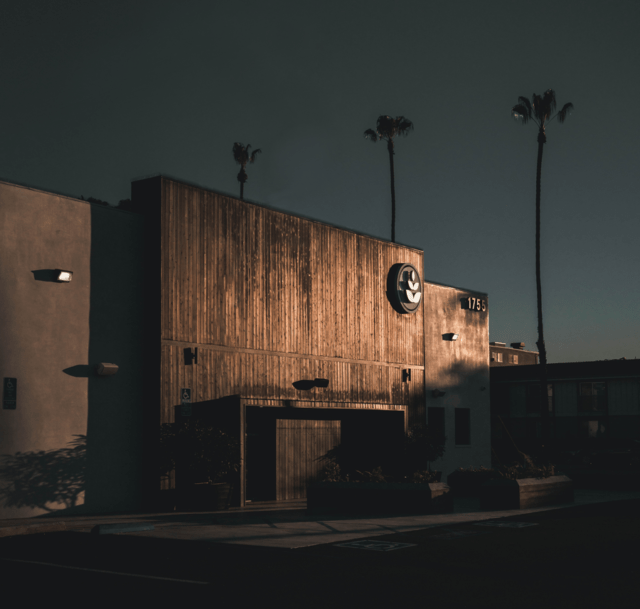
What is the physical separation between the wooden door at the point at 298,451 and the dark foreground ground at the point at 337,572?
31.5 feet

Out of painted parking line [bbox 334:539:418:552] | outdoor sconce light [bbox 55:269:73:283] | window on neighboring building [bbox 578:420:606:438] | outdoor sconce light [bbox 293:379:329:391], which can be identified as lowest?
painted parking line [bbox 334:539:418:552]

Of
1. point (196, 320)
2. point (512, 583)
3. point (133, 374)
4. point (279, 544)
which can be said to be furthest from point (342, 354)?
point (512, 583)

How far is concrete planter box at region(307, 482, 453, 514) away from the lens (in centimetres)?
1720

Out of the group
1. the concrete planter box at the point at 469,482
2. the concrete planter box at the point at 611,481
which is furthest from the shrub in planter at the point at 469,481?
the concrete planter box at the point at 611,481

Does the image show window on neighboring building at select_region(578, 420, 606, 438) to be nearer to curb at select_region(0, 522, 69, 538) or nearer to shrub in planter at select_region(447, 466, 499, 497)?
shrub in planter at select_region(447, 466, 499, 497)

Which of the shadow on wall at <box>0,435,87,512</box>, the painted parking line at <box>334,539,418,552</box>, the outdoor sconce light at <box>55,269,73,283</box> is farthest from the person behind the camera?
the outdoor sconce light at <box>55,269,73,283</box>

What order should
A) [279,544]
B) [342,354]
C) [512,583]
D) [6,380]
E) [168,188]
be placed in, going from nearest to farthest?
[512,583], [279,544], [6,380], [168,188], [342,354]

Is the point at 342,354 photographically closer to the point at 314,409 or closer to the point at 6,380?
the point at 314,409

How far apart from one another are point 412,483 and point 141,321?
24.9ft

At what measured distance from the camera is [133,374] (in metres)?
19.0

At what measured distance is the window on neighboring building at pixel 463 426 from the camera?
30.8 m

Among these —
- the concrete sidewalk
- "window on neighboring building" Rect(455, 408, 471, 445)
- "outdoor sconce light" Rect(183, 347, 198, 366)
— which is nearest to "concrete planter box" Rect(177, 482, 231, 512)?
the concrete sidewalk

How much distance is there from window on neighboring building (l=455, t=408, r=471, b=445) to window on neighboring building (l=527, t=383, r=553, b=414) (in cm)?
2059

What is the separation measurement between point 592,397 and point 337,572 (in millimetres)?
41459
